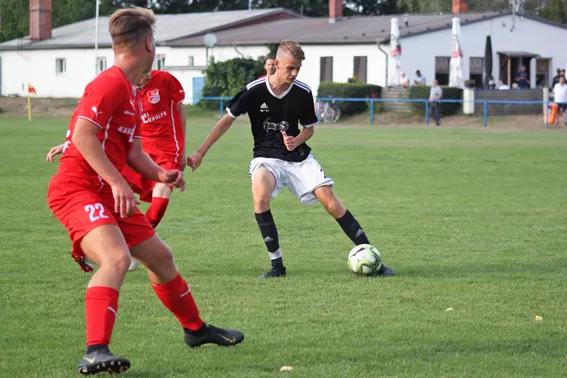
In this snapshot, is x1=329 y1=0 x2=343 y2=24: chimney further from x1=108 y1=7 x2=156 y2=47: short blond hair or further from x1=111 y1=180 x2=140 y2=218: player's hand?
x1=111 y1=180 x2=140 y2=218: player's hand

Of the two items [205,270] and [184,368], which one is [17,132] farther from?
[184,368]

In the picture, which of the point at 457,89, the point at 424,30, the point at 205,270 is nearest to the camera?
the point at 205,270

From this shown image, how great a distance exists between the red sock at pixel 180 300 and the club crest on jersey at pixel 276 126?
3.26m

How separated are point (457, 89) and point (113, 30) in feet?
128

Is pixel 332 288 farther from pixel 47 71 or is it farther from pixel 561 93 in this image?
pixel 47 71

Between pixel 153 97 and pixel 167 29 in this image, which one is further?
pixel 167 29

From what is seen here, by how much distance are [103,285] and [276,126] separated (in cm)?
395

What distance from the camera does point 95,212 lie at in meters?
5.08

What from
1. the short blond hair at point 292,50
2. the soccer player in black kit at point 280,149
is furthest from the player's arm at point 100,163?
the soccer player in black kit at point 280,149

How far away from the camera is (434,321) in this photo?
21.5 feet

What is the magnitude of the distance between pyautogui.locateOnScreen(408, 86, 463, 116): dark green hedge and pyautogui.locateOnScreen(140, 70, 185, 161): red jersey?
32.9 m

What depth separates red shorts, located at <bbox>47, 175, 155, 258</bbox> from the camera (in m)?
5.07

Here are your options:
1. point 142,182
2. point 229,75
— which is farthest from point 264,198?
point 229,75

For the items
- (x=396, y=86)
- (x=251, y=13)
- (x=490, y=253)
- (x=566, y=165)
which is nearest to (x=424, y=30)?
(x=396, y=86)
